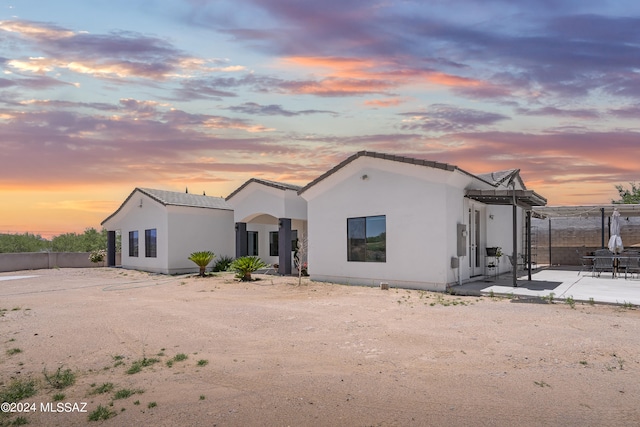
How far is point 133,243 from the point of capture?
26.6 metres

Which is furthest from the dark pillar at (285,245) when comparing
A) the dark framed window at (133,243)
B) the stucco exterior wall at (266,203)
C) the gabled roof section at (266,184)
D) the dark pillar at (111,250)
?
the dark pillar at (111,250)

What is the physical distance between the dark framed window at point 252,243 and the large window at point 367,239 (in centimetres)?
1052

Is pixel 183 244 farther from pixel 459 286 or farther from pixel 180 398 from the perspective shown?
pixel 180 398

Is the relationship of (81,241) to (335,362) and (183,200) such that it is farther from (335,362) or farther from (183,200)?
(335,362)

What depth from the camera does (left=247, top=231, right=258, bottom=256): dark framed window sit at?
2578cm

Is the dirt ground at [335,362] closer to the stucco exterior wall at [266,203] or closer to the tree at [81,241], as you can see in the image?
the stucco exterior wall at [266,203]

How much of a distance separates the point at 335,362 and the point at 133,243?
23001 millimetres

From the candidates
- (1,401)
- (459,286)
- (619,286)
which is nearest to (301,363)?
(1,401)

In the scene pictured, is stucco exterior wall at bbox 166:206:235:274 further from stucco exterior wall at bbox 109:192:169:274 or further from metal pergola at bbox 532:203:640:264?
metal pergola at bbox 532:203:640:264

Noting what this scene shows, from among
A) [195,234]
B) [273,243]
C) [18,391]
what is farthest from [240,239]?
[18,391]

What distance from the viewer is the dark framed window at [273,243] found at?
26.3 m

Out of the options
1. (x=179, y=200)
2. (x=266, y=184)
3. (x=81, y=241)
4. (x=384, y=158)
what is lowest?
(x=81, y=241)

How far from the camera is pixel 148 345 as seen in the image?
25.1 ft

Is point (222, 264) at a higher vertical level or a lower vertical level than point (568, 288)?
lower
